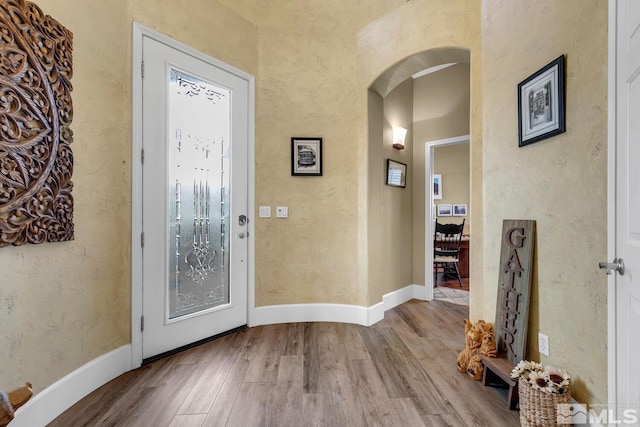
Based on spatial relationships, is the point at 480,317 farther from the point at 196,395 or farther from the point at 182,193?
the point at 182,193

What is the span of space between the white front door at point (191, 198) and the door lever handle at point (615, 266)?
2.45 metres

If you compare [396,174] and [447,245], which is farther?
[447,245]

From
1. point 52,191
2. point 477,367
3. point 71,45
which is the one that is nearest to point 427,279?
point 477,367

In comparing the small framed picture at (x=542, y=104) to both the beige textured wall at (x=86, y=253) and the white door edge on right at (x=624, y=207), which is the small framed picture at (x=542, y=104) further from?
the beige textured wall at (x=86, y=253)

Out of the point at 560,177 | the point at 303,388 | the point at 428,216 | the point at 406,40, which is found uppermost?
the point at 406,40

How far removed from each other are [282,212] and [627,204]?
7.90 ft

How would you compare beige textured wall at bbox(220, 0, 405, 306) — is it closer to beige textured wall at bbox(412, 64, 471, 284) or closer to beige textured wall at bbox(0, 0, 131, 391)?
beige textured wall at bbox(0, 0, 131, 391)

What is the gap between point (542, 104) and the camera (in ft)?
5.41

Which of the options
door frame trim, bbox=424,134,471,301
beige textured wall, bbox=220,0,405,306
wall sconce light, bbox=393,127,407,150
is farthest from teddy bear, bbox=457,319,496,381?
wall sconce light, bbox=393,127,407,150

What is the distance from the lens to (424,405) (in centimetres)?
168

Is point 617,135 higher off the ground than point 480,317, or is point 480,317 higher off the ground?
point 617,135

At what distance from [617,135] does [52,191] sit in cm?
263

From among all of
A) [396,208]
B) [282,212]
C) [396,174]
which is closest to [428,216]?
[396,208]

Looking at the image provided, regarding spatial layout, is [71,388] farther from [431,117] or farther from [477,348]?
[431,117]
